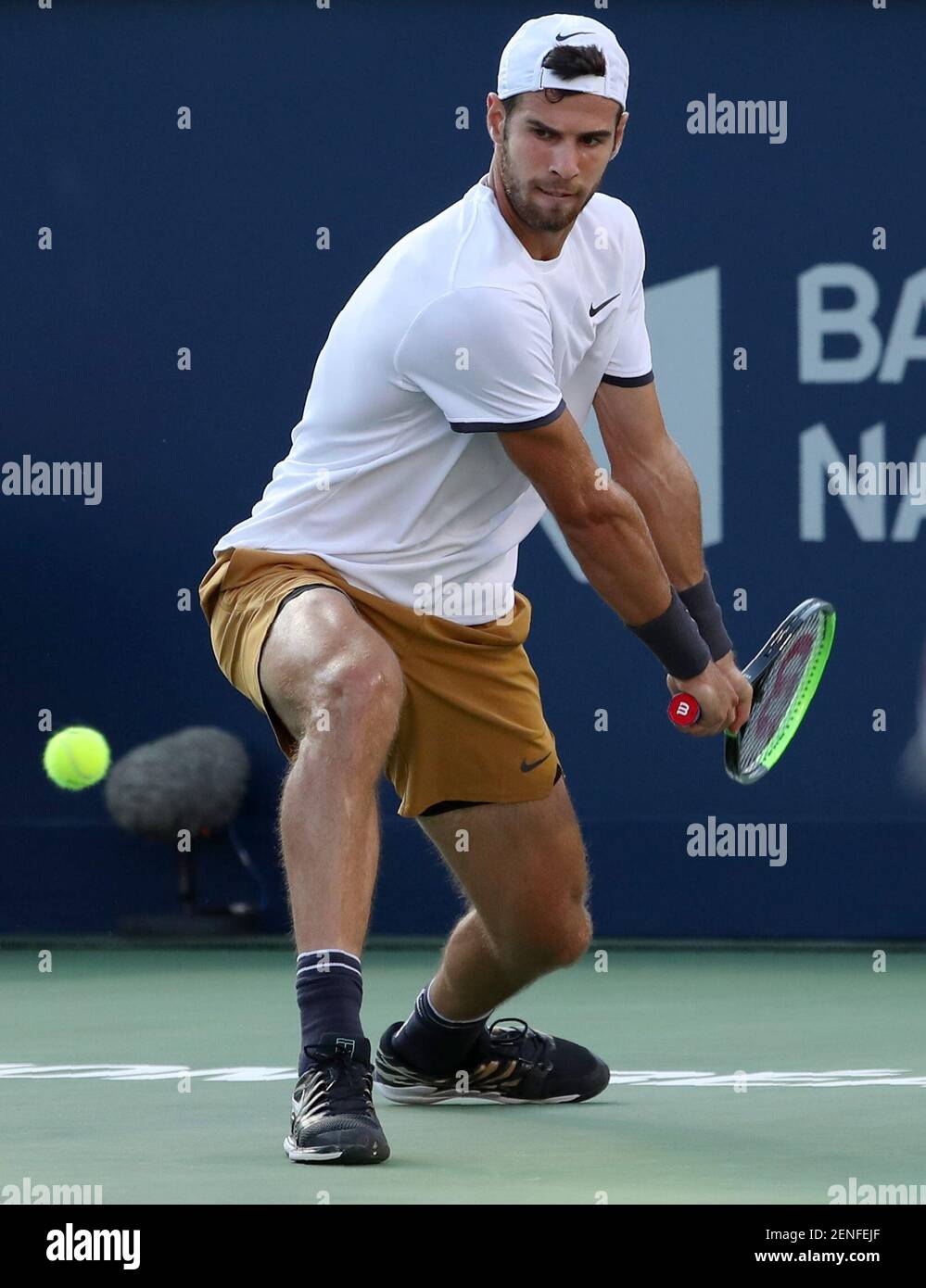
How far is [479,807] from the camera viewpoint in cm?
406

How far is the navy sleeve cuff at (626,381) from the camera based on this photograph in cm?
428

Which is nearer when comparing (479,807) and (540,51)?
(540,51)

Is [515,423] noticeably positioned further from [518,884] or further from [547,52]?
[518,884]

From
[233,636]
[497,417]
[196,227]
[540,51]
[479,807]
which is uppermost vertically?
[196,227]

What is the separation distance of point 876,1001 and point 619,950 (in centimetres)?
132

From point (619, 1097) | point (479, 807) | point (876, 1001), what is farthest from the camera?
point (876, 1001)

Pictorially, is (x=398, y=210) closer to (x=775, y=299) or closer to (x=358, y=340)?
(x=775, y=299)

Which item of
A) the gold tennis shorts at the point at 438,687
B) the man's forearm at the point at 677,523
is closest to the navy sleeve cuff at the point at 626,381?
the man's forearm at the point at 677,523

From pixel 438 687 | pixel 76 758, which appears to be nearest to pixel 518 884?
pixel 438 687

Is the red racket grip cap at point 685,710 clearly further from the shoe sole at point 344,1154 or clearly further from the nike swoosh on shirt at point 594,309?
the shoe sole at point 344,1154

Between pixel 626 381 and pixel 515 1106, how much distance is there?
132 cm

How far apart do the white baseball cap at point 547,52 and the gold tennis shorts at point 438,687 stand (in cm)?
83

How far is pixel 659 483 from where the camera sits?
14.1 feet
